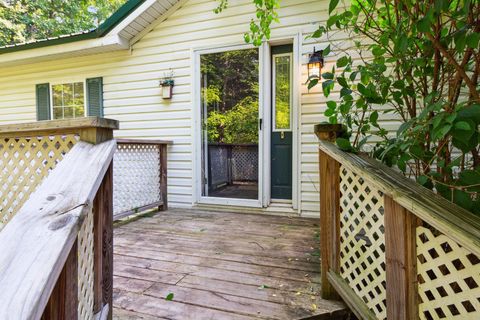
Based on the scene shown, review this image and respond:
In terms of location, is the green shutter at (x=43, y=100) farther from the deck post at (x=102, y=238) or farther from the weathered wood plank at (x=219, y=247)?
the deck post at (x=102, y=238)

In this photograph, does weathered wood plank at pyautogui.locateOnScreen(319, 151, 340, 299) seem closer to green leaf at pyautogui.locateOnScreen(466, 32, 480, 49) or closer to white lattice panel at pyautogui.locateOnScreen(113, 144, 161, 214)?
green leaf at pyautogui.locateOnScreen(466, 32, 480, 49)

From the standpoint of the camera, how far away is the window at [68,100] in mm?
4820

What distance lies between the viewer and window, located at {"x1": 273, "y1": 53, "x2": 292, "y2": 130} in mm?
3748

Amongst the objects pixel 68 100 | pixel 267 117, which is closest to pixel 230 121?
pixel 267 117

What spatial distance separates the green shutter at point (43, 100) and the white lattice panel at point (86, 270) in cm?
498

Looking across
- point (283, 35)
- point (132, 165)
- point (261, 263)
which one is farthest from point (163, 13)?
point (261, 263)

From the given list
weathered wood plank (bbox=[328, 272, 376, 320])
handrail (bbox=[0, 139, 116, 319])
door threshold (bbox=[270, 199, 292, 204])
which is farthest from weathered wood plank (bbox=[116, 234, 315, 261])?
handrail (bbox=[0, 139, 116, 319])

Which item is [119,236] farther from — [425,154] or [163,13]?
[163,13]

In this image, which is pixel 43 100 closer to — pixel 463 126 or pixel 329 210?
pixel 329 210

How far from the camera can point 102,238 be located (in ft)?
3.94

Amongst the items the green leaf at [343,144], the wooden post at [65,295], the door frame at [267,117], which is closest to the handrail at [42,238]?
the wooden post at [65,295]

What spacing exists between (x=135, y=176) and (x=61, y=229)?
122 inches

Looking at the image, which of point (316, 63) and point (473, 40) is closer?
point (473, 40)

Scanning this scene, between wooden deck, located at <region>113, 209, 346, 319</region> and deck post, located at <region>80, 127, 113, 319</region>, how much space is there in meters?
0.40
